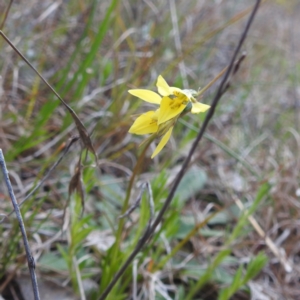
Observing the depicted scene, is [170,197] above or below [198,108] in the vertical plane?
below

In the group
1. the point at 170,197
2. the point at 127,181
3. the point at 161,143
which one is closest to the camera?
the point at 161,143

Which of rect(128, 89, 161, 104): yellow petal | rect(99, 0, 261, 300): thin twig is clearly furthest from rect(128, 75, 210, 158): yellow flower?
rect(99, 0, 261, 300): thin twig

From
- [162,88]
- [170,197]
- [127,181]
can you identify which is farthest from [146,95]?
[127,181]

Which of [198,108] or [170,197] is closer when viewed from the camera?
[198,108]

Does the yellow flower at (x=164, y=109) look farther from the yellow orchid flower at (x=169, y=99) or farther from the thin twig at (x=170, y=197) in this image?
the thin twig at (x=170, y=197)

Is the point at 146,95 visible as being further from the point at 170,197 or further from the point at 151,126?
the point at 170,197

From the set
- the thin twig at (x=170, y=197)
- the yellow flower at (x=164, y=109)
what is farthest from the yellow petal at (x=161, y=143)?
the thin twig at (x=170, y=197)
